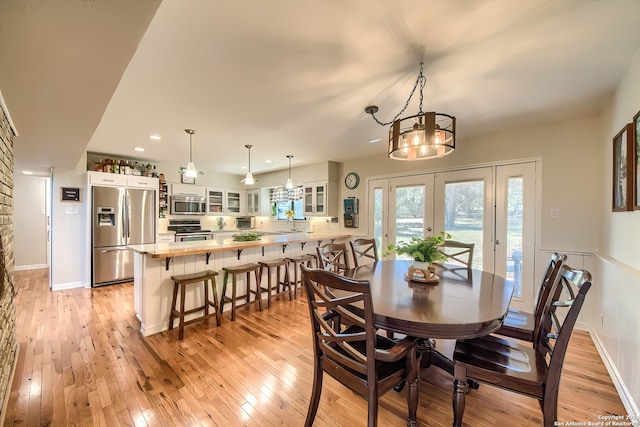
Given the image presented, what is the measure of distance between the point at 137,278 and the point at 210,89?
91.6 inches

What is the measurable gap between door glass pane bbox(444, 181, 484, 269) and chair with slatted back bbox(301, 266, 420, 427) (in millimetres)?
2648

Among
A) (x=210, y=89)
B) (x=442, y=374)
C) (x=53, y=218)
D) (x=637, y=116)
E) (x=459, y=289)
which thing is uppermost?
(x=210, y=89)

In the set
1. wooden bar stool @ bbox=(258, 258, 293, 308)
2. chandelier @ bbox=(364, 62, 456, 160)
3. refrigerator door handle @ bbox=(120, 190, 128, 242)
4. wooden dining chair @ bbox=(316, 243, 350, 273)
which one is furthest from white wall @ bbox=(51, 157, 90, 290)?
chandelier @ bbox=(364, 62, 456, 160)

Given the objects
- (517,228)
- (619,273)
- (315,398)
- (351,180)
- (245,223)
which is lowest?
(315,398)

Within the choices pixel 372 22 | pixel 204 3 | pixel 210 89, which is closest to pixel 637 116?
pixel 372 22

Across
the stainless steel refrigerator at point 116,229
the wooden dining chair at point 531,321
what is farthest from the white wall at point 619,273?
the stainless steel refrigerator at point 116,229

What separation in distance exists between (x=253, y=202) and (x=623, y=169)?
6.67 m

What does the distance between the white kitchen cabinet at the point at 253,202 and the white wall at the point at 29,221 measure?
14.7 ft

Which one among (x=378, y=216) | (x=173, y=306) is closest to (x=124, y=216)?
(x=173, y=306)

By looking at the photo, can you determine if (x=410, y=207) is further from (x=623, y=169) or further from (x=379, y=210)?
(x=623, y=169)

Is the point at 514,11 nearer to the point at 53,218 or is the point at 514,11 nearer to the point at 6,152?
the point at 6,152

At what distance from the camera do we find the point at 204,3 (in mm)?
1342

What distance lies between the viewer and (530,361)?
4.79ft

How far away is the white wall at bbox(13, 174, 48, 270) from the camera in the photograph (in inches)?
221
